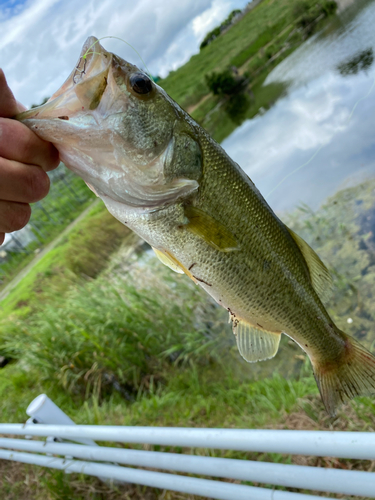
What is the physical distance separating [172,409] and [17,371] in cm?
374

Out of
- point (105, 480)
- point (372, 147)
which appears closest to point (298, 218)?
point (372, 147)

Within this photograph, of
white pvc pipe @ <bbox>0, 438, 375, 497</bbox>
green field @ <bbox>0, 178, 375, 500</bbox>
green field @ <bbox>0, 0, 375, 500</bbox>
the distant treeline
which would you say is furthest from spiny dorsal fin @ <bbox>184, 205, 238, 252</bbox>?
the distant treeline

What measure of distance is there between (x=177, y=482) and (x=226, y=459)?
18.8 inches

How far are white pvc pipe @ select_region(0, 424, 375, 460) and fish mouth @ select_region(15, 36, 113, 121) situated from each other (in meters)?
1.44

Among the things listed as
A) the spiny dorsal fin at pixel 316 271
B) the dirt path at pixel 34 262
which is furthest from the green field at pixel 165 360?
the dirt path at pixel 34 262

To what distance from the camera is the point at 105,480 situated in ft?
10.8

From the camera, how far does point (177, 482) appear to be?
2.02 m

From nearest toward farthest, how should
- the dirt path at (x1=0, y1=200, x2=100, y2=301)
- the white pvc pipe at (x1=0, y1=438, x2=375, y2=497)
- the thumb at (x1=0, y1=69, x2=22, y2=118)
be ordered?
the white pvc pipe at (x1=0, y1=438, x2=375, y2=497) < the thumb at (x1=0, y1=69, x2=22, y2=118) < the dirt path at (x1=0, y1=200, x2=100, y2=301)

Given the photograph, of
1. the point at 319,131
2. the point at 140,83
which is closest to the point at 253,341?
the point at 140,83

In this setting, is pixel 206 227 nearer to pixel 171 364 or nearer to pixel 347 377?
pixel 347 377

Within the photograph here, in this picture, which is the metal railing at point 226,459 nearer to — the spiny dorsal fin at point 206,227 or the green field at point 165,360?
the spiny dorsal fin at point 206,227

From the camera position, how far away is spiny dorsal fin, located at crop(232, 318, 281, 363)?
1832mm

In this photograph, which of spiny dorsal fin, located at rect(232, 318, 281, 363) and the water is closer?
spiny dorsal fin, located at rect(232, 318, 281, 363)

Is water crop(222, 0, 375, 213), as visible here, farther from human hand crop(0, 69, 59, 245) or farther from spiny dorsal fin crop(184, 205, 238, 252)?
human hand crop(0, 69, 59, 245)
